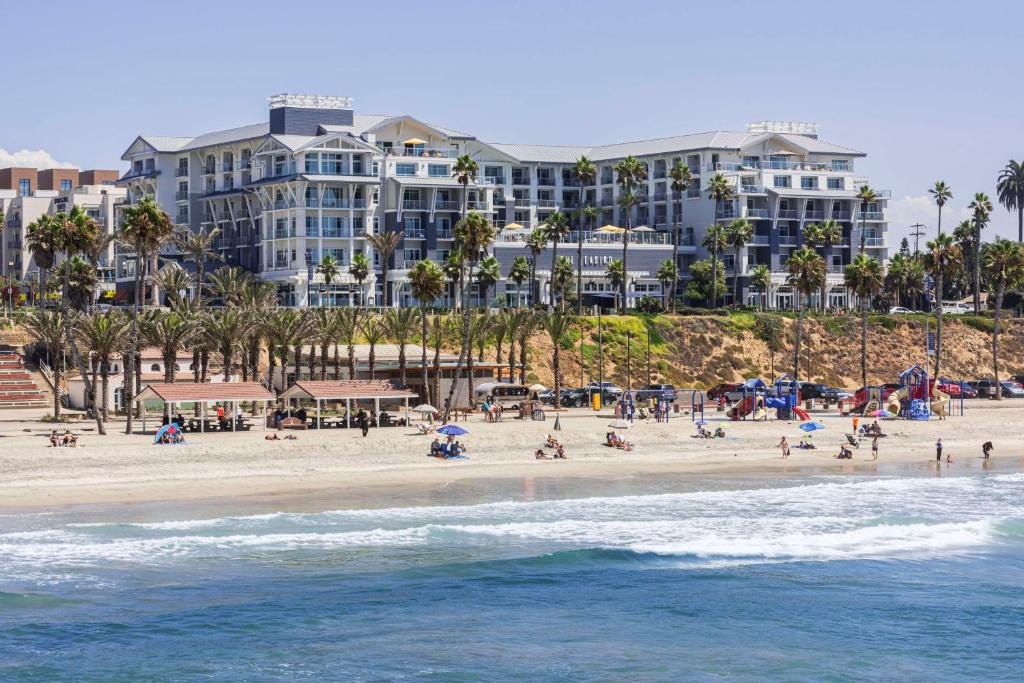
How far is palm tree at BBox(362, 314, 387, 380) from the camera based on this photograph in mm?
75625

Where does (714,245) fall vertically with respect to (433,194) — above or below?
below

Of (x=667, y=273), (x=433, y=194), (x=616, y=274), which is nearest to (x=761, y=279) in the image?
(x=667, y=273)

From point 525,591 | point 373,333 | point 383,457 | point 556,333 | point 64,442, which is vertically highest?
point 556,333

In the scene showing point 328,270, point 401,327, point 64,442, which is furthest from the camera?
point 328,270

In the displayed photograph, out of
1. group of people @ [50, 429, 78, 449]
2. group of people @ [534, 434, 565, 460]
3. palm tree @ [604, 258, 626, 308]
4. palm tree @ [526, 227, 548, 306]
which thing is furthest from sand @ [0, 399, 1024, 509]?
palm tree @ [604, 258, 626, 308]

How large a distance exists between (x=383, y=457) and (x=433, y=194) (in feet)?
204

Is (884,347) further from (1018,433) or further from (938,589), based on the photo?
(938,589)

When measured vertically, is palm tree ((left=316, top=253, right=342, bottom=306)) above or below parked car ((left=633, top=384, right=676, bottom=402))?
above

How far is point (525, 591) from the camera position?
3444 centimetres

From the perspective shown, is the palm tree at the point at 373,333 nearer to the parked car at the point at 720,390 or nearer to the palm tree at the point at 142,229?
the palm tree at the point at 142,229

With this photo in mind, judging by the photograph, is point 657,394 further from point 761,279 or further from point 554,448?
point 761,279

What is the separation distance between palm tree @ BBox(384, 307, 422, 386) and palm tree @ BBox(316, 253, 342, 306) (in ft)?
76.1

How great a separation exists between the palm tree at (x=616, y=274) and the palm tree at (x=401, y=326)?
33.9 metres

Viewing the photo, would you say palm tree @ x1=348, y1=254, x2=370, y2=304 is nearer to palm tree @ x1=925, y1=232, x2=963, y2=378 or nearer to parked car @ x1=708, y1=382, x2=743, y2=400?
parked car @ x1=708, y1=382, x2=743, y2=400
